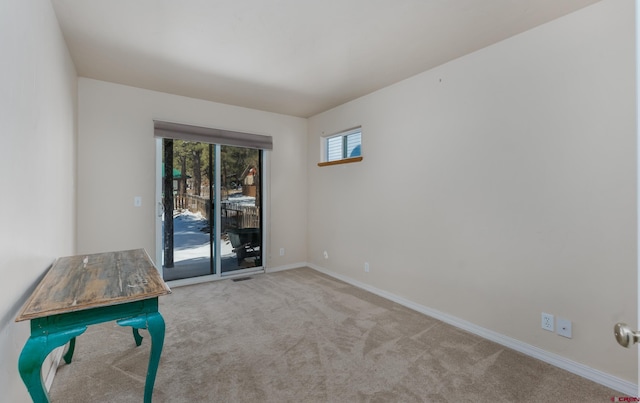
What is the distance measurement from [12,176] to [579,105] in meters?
3.07

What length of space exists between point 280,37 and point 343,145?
1.99 metres

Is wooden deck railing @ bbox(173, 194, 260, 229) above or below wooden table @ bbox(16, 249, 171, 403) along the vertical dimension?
above

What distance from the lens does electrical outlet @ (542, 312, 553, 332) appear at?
6.77 ft

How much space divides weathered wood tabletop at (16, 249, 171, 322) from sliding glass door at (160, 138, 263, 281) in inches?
68.0

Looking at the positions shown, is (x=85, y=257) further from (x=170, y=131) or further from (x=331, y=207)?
(x=331, y=207)

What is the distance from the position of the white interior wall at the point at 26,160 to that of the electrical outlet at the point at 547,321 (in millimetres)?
2949

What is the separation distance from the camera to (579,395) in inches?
68.1

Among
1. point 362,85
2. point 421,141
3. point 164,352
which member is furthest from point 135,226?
point 421,141

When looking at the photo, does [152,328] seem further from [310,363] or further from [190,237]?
[190,237]

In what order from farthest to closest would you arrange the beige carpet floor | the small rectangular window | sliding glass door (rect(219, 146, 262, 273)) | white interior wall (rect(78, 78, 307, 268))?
sliding glass door (rect(219, 146, 262, 273)), the small rectangular window, white interior wall (rect(78, 78, 307, 268)), the beige carpet floor

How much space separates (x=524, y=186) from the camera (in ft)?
7.20

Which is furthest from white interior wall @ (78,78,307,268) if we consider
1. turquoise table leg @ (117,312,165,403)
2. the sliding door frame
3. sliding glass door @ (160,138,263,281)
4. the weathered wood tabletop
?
turquoise table leg @ (117,312,165,403)

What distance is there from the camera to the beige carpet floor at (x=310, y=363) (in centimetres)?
173

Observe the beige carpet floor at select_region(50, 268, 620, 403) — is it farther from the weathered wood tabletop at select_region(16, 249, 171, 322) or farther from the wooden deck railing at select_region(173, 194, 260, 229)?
the wooden deck railing at select_region(173, 194, 260, 229)
